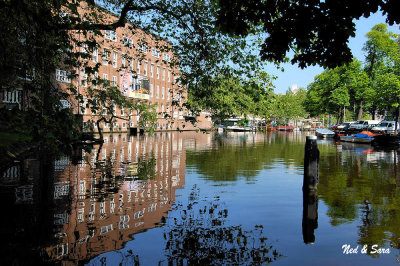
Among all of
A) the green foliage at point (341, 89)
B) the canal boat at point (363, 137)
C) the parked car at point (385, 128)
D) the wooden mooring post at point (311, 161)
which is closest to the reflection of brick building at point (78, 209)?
the wooden mooring post at point (311, 161)

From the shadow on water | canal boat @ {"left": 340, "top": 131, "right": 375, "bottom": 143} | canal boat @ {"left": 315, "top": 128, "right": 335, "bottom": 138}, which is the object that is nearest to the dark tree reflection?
the shadow on water

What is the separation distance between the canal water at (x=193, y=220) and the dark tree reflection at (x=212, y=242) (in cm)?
2

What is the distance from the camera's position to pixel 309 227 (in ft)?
23.9

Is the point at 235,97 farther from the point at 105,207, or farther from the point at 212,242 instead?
the point at 212,242

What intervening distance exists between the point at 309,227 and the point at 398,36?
204 feet

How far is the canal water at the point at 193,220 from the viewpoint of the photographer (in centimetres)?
552

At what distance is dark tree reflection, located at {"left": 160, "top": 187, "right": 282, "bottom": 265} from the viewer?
529cm

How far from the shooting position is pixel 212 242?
603 cm

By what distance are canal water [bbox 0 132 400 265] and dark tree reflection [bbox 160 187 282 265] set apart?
0.02 m

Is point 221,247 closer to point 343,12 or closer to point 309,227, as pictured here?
point 309,227

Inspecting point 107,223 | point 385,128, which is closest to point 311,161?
point 107,223

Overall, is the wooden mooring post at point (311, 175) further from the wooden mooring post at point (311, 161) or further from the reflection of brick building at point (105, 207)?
the reflection of brick building at point (105, 207)

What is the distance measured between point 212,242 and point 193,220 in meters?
1.47

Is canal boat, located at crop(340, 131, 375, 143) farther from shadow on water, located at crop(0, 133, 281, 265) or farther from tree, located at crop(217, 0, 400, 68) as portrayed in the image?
tree, located at crop(217, 0, 400, 68)
